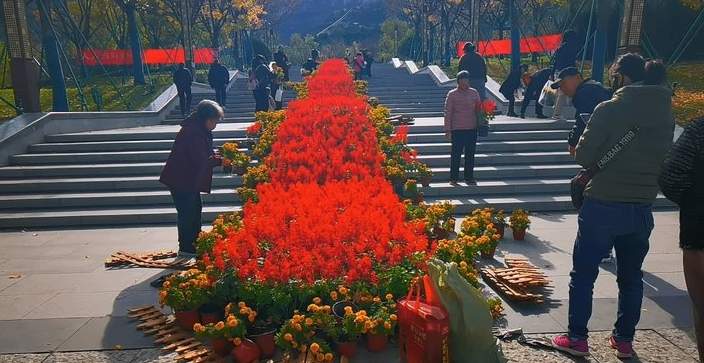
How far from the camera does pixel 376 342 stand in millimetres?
4070

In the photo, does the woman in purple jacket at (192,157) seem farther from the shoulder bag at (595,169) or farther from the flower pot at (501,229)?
the shoulder bag at (595,169)

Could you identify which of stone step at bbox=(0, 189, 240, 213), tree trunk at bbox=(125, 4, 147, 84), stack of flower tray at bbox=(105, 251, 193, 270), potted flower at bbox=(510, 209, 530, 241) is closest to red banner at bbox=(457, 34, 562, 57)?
tree trunk at bbox=(125, 4, 147, 84)

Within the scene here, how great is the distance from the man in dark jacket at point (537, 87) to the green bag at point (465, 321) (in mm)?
11337

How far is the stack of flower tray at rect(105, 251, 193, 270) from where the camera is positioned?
20.9ft

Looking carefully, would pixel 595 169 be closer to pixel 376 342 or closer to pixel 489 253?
pixel 376 342

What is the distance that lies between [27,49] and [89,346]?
12102mm

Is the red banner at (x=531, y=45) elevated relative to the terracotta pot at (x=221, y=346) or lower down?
elevated

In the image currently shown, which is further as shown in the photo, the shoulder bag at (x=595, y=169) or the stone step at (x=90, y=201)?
the stone step at (x=90, y=201)

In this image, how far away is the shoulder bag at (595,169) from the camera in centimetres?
357

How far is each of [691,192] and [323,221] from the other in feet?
11.6

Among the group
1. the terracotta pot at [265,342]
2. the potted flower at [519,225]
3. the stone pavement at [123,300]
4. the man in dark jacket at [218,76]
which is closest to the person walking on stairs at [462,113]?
the stone pavement at [123,300]

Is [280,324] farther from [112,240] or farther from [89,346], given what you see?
[112,240]

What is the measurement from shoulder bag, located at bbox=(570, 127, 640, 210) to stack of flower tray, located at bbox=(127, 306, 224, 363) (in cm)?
304

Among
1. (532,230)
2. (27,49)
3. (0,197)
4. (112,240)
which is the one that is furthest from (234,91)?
(532,230)
